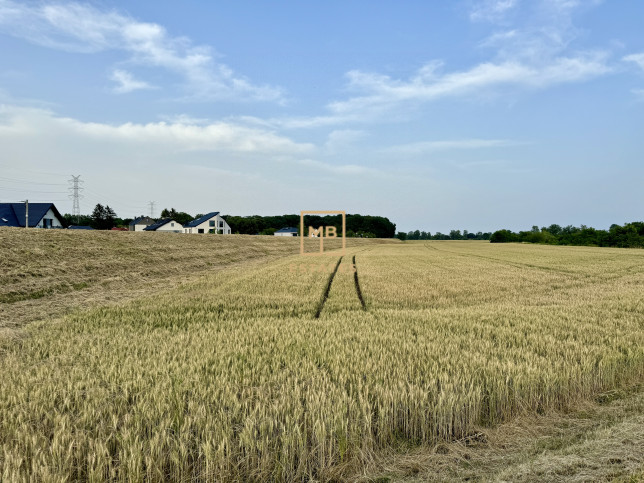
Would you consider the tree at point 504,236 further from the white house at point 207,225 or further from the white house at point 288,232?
the white house at point 207,225

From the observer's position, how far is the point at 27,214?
5484cm

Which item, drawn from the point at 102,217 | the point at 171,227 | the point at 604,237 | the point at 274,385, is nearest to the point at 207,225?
the point at 171,227

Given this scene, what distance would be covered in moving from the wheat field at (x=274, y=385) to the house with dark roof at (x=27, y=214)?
5852 centimetres

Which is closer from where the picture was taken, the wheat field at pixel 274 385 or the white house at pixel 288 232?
the wheat field at pixel 274 385

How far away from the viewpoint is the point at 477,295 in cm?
1556

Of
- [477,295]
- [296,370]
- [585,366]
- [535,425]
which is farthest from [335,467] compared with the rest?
[477,295]

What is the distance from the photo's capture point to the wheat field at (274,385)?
12.0 ft

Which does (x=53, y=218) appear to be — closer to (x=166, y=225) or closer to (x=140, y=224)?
(x=166, y=225)

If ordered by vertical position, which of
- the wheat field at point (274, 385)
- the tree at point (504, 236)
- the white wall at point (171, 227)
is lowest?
the wheat field at point (274, 385)

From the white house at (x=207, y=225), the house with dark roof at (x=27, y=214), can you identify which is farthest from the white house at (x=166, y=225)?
the house with dark roof at (x=27, y=214)

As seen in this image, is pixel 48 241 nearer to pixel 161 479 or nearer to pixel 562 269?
pixel 161 479

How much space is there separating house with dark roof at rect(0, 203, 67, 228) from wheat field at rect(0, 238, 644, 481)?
58524 millimetres

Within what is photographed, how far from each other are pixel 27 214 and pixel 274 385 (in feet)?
220

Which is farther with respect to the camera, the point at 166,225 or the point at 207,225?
the point at 207,225
